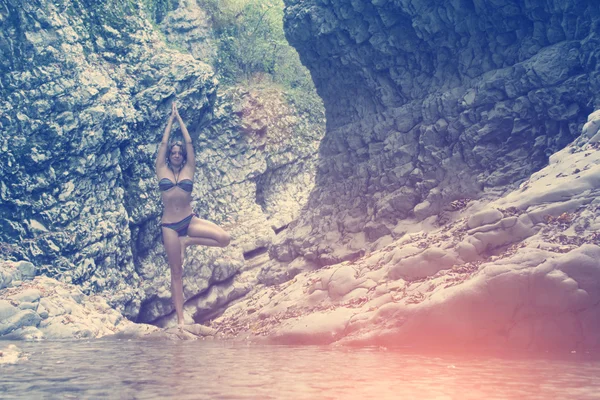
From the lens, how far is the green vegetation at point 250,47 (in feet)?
128

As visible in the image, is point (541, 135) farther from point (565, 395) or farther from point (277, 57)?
point (277, 57)

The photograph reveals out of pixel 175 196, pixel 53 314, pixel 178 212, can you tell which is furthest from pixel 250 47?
pixel 53 314

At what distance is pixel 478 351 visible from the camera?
9.69 meters

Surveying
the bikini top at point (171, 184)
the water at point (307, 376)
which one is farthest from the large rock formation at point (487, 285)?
the bikini top at point (171, 184)

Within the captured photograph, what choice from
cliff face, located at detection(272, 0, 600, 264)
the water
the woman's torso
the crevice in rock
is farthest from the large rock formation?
the crevice in rock

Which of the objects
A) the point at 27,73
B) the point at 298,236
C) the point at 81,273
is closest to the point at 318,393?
the point at 298,236

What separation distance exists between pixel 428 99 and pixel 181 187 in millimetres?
8936

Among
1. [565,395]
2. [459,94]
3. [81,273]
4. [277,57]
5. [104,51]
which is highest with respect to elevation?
[277,57]

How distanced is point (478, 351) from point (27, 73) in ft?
72.2

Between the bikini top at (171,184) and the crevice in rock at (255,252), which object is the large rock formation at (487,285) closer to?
the bikini top at (171,184)

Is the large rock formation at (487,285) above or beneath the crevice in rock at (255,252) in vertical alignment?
beneath

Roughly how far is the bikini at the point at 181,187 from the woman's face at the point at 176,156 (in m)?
0.63

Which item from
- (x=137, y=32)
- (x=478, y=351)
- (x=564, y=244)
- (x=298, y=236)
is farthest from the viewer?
(x=137, y=32)

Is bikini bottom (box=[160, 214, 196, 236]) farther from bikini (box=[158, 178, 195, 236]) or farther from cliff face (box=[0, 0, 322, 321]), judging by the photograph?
cliff face (box=[0, 0, 322, 321])
